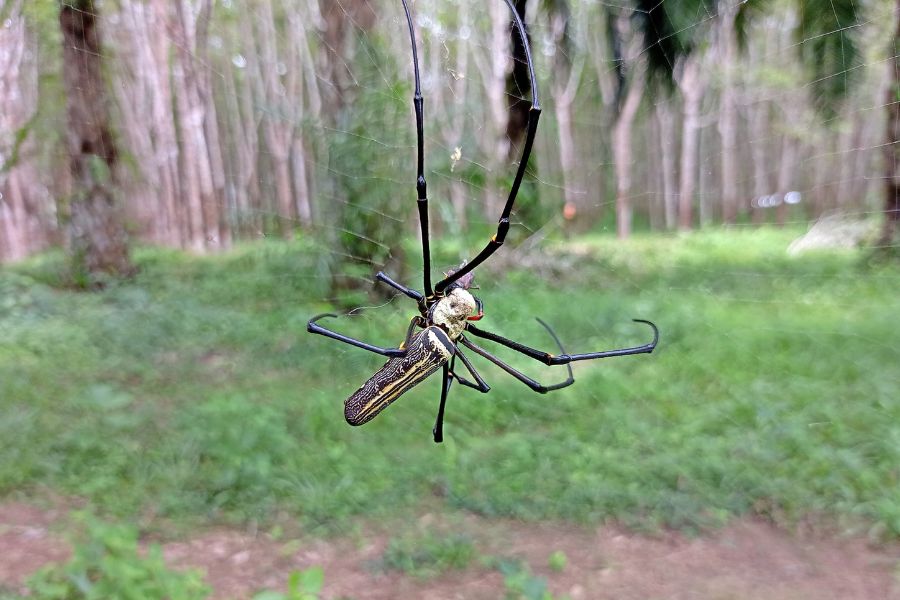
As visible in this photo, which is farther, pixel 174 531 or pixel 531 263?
pixel 531 263

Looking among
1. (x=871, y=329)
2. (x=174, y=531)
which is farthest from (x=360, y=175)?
(x=871, y=329)

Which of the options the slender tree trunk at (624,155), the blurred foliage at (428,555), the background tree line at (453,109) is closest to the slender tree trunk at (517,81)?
the background tree line at (453,109)

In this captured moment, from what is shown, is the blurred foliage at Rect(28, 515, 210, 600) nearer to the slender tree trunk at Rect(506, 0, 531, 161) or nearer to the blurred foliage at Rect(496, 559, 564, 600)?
the blurred foliage at Rect(496, 559, 564, 600)

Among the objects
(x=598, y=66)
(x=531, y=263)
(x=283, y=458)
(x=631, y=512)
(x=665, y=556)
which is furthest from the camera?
(x=531, y=263)

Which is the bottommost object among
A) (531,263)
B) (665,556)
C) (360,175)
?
(665,556)

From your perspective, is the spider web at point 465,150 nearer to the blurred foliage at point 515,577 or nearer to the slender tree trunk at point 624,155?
the slender tree trunk at point 624,155

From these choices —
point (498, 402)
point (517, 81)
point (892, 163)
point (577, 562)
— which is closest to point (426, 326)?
point (517, 81)

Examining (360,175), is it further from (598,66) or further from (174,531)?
(174,531)
